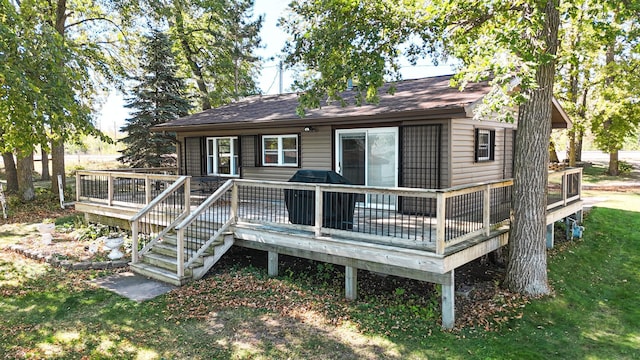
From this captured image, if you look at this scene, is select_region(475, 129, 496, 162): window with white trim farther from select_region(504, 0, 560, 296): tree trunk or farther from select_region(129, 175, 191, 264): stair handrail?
select_region(129, 175, 191, 264): stair handrail

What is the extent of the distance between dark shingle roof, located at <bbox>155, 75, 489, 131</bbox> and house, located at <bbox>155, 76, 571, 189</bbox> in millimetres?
28

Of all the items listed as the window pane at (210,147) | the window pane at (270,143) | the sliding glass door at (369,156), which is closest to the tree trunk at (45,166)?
the window pane at (210,147)

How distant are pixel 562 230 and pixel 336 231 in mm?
7959

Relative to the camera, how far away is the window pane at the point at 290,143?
35.9 feet

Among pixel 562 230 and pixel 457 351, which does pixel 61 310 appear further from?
pixel 562 230

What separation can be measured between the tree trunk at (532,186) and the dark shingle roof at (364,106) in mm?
1187

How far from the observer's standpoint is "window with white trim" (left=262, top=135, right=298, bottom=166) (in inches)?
432

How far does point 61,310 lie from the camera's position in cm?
595

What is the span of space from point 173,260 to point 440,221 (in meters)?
4.72

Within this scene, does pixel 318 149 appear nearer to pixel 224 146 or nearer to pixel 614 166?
pixel 224 146

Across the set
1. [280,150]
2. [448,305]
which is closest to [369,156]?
[280,150]

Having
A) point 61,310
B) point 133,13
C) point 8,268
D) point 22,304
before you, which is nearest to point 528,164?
point 61,310

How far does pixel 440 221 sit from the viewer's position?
17.4 feet

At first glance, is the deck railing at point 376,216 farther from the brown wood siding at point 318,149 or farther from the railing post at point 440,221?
the brown wood siding at point 318,149
